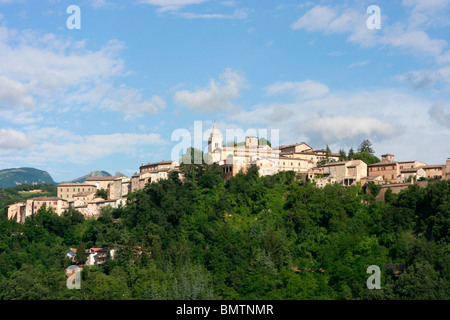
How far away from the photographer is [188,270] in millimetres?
55812

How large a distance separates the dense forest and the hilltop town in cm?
226

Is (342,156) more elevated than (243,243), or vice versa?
(342,156)

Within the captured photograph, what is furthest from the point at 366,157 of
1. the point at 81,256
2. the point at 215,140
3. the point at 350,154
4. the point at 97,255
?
the point at 81,256

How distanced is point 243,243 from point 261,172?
14555 mm

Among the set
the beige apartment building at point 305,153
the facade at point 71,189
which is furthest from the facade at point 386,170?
the facade at point 71,189

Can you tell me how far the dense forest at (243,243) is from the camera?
53719 mm

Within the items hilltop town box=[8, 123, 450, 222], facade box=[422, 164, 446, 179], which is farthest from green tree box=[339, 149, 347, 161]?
facade box=[422, 164, 446, 179]

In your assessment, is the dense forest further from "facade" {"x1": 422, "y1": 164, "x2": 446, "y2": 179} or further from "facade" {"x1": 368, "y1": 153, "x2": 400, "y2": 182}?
"facade" {"x1": 422, "y1": 164, "x2": 446, "y2": 179}

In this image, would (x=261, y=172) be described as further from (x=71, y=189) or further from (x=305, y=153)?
(x=71, y=189)

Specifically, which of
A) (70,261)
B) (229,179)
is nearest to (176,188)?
(229,179)

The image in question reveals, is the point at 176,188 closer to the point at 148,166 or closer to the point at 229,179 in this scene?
the point at 229,179

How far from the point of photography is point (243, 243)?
198ft

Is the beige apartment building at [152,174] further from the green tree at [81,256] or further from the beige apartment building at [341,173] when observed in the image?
the beige apartment building at [341,173]

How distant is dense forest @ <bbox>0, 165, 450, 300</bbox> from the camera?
176 ft
